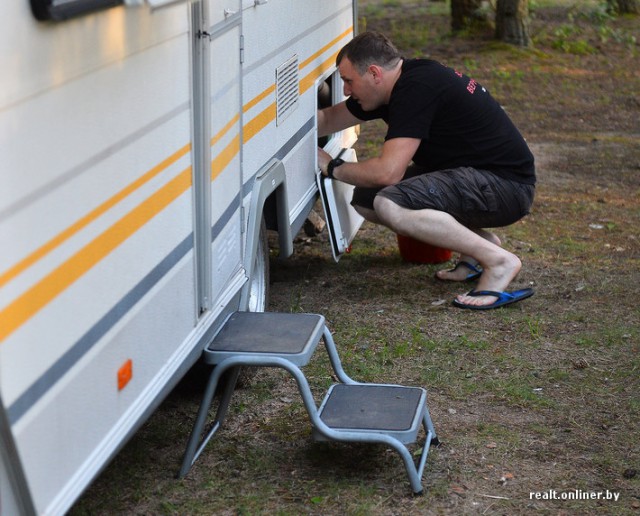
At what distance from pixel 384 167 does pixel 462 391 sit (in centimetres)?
134

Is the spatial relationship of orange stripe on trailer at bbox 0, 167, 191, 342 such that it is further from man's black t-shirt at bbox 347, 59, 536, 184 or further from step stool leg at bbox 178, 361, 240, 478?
man's black t-shirt at bbox 347, 59, 536, 184

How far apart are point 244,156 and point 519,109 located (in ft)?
21.8

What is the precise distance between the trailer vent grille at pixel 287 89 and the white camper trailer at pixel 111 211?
34 cm

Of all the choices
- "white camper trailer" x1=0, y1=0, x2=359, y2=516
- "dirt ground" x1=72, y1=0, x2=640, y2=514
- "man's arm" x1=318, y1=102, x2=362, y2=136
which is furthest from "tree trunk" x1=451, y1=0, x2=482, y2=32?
"white camper trailer" x1=0, y1=0, x2=359, y2=516

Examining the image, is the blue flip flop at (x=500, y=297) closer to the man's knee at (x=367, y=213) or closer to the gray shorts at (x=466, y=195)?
the gray shorts at (x=466, y=195)

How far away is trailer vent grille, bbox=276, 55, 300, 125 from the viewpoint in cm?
447

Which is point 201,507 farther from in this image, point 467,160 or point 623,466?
point 467,160

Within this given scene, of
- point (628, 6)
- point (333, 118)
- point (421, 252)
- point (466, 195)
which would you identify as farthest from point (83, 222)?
point (628, 6)

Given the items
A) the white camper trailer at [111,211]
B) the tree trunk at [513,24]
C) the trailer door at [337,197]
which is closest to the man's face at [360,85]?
the trailer door at [337,197]

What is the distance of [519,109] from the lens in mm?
10055

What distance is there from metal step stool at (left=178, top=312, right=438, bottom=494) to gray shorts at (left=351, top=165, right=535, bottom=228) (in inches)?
58.0

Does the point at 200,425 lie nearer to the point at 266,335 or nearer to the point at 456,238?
the point at 266,335

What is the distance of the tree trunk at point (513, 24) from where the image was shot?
12803 millimetres

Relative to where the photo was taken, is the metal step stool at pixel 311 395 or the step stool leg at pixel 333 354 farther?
the step stool leg at pixel 333 354
